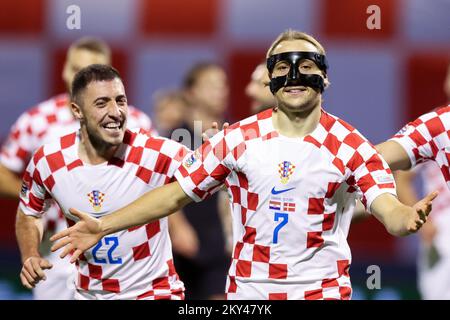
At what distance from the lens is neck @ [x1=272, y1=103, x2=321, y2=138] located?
13.5 ft

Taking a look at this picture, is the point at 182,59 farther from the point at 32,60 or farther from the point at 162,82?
the point at 32,60

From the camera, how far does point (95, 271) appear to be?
15.0 ft

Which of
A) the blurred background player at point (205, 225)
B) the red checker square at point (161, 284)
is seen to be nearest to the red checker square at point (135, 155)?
the red checker square at point (161, 284)

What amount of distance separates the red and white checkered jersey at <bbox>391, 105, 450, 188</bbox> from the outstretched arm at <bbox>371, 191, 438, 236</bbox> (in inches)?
23.5

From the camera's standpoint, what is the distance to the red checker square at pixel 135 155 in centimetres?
459

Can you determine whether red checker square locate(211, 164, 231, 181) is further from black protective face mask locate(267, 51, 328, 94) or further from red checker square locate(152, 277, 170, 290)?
red checker square locate(152, 277, 170, 290)

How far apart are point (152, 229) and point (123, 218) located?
439 millimetres

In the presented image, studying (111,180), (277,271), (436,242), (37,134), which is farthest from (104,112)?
(436,242)

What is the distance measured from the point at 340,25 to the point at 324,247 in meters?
4.47

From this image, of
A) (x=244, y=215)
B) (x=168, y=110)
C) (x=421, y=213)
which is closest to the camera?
(x=421, y=213)

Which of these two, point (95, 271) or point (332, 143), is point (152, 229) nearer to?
point (95, 271)

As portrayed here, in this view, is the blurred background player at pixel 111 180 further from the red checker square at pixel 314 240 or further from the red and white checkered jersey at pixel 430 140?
the red and white checkered jersey at pixel 430 140

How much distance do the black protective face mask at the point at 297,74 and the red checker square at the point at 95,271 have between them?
3.61 feet

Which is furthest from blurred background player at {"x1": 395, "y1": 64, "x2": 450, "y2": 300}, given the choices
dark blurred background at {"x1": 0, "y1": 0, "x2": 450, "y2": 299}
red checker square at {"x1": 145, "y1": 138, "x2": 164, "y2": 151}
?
red checker square at {"x1": 145, "y1": 138, "x2": 164, "y2": 151}
